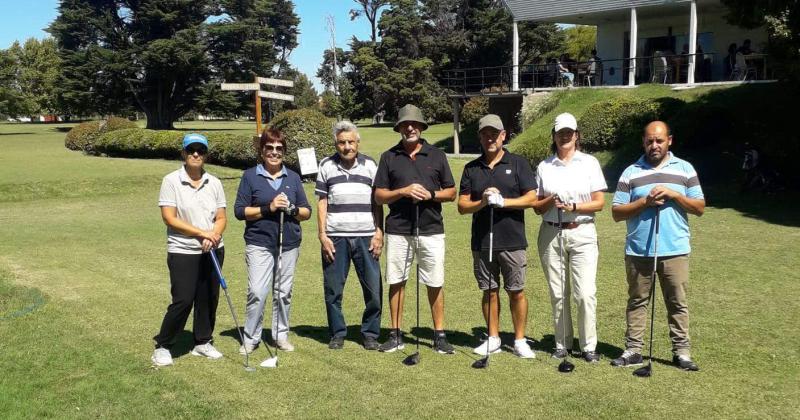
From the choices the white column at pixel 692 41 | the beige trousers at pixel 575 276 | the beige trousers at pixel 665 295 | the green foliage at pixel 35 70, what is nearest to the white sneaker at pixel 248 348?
the beige trousers at pixel 575 276

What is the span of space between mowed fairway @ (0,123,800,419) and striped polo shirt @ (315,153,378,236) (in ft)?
3.23

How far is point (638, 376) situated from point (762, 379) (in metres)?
0.82

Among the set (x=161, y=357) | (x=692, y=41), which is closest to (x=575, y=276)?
(x=161, y=357)

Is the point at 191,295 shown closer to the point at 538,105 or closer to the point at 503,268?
the point at 503,268

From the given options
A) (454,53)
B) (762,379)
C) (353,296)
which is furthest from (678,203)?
(454,53)

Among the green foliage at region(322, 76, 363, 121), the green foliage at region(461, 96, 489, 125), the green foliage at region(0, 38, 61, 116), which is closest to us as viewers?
the green foliage at region(461, 96, 489, 125)

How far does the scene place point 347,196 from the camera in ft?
17.3

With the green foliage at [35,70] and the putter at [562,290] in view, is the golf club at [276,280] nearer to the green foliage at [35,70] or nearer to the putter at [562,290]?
the putter at [562,290]

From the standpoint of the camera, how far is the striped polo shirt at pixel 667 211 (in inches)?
185

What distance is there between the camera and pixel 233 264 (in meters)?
9.16


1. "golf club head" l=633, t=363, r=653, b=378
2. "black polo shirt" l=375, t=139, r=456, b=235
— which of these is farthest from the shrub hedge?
"golf club head" l=633, t=363, r=653, b=378

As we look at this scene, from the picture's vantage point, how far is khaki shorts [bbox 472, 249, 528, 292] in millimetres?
4984

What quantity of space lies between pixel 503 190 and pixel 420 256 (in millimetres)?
829

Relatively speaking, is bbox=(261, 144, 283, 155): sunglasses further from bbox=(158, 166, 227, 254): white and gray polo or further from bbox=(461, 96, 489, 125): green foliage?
bbox=(461, 96, 489, 125): green foliage
